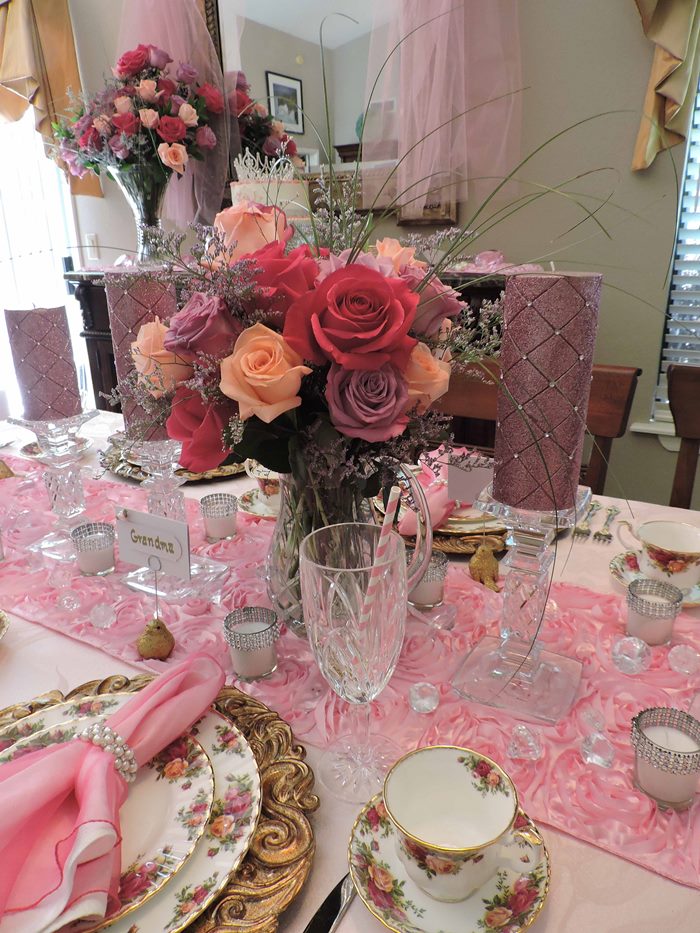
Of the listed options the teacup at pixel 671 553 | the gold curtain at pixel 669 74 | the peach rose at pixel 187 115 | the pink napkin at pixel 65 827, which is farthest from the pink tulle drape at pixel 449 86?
the pink napkin at pixel 65 827

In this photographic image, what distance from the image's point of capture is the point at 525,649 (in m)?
0.75

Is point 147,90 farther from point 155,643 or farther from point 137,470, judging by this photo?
point 155,643

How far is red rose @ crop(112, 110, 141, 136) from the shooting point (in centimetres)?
163

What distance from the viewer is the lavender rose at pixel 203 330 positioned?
0.61 m

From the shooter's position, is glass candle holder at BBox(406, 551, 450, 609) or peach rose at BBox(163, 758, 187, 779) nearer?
peach rose at BBox(163, 758, 187, 779)

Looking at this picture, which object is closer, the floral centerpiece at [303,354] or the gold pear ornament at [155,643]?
the floral centerpiece at [303,354]

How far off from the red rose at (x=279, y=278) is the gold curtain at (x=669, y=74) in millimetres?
1678

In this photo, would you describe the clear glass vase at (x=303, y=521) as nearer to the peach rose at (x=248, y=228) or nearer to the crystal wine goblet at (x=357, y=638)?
the crystal wine goblet at (x=357, y=638)

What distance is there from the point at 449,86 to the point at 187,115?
0.84 metres

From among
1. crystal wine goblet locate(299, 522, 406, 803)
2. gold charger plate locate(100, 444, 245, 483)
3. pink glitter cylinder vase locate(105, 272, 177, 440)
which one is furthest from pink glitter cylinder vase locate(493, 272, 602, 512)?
gold charger plate locate(100, 444, 245, 483)

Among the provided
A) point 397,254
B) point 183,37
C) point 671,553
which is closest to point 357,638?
point 397,254

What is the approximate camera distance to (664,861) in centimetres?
50

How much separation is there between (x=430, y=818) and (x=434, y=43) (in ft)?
7.10

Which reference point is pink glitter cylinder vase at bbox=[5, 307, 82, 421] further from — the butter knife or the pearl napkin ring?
the butter knife
